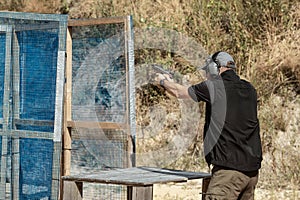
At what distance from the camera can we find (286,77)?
36.9ft

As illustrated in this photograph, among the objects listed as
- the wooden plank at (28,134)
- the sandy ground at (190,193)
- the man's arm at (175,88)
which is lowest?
the sandy ground at (190,193)

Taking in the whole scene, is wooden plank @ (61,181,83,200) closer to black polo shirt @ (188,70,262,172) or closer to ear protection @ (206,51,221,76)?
black polo shirt @ (188,70,262,172)

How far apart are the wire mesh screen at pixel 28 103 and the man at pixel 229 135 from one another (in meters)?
1.62

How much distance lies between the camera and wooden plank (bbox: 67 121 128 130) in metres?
6.49

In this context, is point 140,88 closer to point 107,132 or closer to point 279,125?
point 279,125

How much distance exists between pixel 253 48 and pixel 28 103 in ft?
18.3

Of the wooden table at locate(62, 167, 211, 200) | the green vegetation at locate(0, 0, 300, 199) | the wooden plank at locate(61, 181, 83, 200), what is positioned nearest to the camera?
the wooden table at locate(62, 167, 211, 200)

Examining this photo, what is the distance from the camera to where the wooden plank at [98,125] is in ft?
21.3

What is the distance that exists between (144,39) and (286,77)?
2306 millimetres

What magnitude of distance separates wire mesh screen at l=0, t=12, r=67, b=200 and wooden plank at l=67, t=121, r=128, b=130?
8.1 inches

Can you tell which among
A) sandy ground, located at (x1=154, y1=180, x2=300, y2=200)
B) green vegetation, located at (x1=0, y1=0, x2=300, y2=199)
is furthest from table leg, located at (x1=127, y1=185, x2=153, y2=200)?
green vegetation, located at (x1=0, y1=0, x2=300, y2=199)

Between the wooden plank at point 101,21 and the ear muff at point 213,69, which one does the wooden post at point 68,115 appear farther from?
the ear muff at point 213,69

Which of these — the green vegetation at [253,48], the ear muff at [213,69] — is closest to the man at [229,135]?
the ear muff at [213,69]

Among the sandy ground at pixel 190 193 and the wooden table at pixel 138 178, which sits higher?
the wooden table at pixel 138 178
